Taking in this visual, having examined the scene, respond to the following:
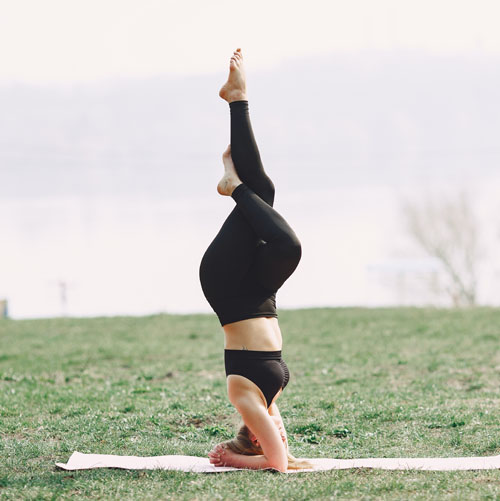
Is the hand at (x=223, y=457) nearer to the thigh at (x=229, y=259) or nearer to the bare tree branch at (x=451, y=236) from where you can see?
the thigh at (x=229, y=259)

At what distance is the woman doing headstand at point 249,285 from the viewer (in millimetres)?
5445

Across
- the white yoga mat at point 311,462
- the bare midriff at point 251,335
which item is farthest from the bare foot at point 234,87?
the white yoga mat at point 311,462

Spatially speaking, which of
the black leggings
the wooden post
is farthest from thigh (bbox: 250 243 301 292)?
the wooden post

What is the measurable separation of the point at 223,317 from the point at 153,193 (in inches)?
2675

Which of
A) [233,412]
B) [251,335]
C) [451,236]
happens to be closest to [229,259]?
[251,335]

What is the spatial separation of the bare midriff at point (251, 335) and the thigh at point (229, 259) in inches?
10.3

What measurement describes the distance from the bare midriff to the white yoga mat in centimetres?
85

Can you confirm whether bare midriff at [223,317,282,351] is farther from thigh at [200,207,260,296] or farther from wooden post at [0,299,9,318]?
wooden post at [0,299,9,318]

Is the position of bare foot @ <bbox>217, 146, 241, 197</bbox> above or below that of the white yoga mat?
above

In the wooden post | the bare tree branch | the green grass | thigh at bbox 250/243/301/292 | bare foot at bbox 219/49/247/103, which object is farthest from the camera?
the bare tree branch

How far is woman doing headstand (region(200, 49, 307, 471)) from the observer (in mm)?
5445

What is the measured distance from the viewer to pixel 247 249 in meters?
5.54

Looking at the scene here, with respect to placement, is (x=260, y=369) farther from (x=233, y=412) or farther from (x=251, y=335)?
(x=233, y=412)

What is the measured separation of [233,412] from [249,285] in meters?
2.91
